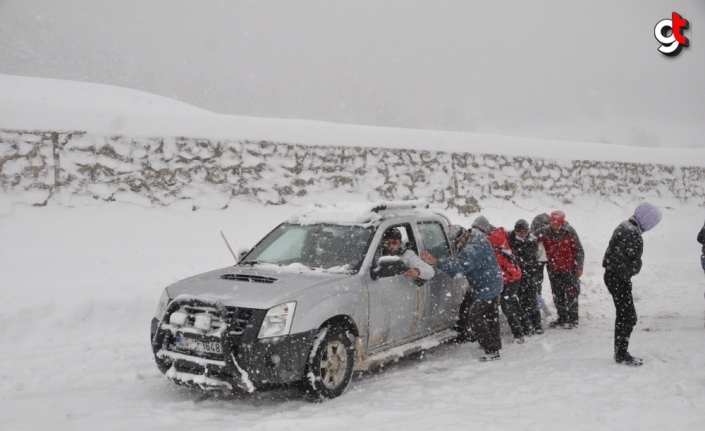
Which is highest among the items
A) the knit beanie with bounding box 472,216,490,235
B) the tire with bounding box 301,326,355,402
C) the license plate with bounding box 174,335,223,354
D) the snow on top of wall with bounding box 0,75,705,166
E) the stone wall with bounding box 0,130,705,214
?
the snow on top of wall with bounding box 0,75,705,166

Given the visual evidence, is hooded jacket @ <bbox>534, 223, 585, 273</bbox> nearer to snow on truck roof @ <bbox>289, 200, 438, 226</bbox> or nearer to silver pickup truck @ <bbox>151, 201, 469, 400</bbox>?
silver pickup truck @ <bbox>151, 201, 469, 400</bbox>

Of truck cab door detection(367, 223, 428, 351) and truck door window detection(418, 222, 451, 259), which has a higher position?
truck door window detection(418, 222, 451, 259)

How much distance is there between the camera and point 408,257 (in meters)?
5.81

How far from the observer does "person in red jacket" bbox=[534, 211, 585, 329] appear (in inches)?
308

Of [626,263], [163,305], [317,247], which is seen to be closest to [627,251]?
[626,263]

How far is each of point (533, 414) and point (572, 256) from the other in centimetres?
403

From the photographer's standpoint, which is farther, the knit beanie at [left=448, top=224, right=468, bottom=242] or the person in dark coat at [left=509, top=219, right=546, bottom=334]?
the person in dark coat at [left=509, top=219, right=546, bottom=334]

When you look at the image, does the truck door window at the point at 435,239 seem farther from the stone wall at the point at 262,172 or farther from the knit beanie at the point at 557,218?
the stone wall at the point at 262,172

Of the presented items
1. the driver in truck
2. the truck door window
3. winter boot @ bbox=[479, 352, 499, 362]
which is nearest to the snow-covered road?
winter boot @ bbox=[479, 352, 499, 362]

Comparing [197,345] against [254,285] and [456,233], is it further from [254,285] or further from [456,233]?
[456,233]

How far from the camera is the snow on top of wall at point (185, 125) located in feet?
31.0

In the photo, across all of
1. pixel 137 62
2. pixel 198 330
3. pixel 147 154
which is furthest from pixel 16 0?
pixel 198 330

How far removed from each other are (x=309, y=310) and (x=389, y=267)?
1010 millimetres

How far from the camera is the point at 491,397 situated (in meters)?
4.86
